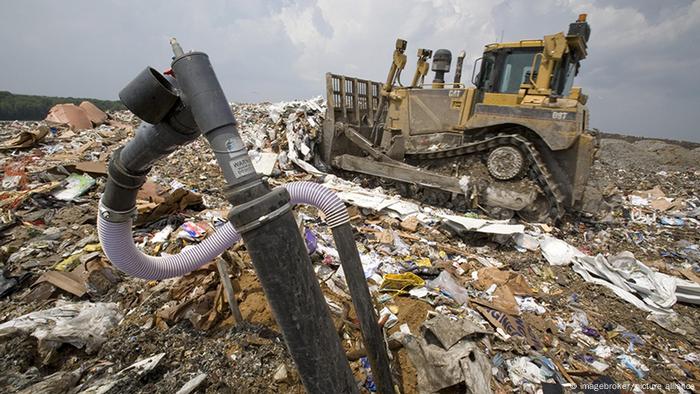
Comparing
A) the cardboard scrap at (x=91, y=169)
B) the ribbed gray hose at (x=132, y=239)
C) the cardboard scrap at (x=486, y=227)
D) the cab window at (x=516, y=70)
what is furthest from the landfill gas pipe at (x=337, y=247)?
the cab window at (x=516, y=70)

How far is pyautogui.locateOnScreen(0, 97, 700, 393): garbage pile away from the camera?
2168 millimetres

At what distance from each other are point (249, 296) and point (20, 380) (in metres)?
1.48

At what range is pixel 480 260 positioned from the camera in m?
4.75

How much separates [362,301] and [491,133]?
20.5ft

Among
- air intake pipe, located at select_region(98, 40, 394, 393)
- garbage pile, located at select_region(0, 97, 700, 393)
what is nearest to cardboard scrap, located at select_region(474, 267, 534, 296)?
garbage pile, located at select_region(0, 97, 700, 393)

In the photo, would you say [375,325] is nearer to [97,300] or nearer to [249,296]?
[249,296]

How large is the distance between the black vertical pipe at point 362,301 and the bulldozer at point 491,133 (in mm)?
5218

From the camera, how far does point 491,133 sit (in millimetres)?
6895

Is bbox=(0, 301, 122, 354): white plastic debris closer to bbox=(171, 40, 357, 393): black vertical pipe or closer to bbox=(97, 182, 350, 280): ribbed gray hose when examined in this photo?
bbox=(97, 182, 350, 280): ribbed gray hose

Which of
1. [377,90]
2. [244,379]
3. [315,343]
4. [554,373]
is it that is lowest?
[554,373]

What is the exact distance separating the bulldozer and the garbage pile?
28.1 inches

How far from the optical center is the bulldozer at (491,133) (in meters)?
6.04

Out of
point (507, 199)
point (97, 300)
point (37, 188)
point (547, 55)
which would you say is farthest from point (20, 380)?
point (547, 55)

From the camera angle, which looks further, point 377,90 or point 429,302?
point 377,90
